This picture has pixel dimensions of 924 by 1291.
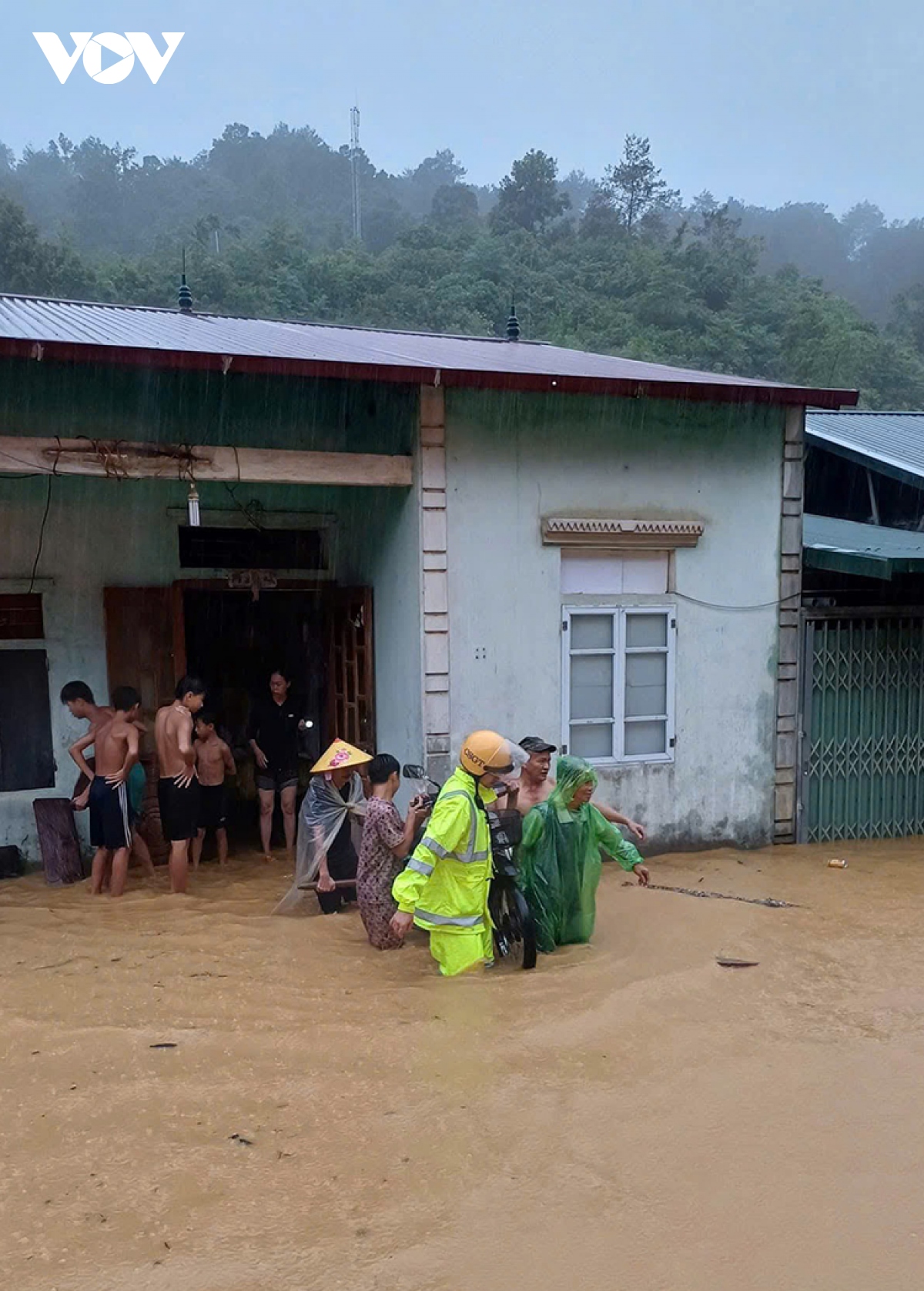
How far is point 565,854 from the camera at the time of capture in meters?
5.44

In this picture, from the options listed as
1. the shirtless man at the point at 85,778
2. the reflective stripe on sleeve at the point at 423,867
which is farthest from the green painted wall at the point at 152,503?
the reflective stripe on sleeve at the point at 423,867

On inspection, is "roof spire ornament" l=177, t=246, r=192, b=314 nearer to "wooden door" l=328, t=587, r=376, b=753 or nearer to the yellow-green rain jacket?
"wooden door" l=328, t=587, r=376, b=753

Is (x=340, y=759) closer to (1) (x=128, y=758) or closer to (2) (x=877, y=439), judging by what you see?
(1) (x=128, y=758)

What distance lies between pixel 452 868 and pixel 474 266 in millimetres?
35457

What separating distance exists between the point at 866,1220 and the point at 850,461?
9.08 meters

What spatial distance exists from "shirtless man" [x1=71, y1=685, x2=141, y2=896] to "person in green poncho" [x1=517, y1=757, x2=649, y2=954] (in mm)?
2947

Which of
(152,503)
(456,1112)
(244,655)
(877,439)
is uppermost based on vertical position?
(877,439)

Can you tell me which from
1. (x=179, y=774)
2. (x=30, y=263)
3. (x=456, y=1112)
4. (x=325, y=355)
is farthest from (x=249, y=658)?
(x=30, y=263)

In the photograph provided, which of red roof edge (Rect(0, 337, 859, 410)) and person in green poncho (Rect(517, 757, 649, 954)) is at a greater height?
red roof edge (Rect(0, 337, 859, 410))

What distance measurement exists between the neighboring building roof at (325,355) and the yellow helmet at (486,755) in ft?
9.21

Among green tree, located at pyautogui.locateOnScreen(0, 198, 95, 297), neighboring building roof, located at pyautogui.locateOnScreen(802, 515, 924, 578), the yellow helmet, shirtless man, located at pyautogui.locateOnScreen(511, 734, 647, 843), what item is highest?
green tree, located at pyautogui.locateOnScreen(0, 198, 95, 297)

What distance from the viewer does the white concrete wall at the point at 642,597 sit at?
7.40 meters

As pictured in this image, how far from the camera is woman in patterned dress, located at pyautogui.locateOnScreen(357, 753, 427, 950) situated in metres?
5.65

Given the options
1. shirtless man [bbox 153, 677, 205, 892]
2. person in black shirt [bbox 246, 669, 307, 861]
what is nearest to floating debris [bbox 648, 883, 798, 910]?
person in black shirt [bbox 246, 669, 307, 861]
